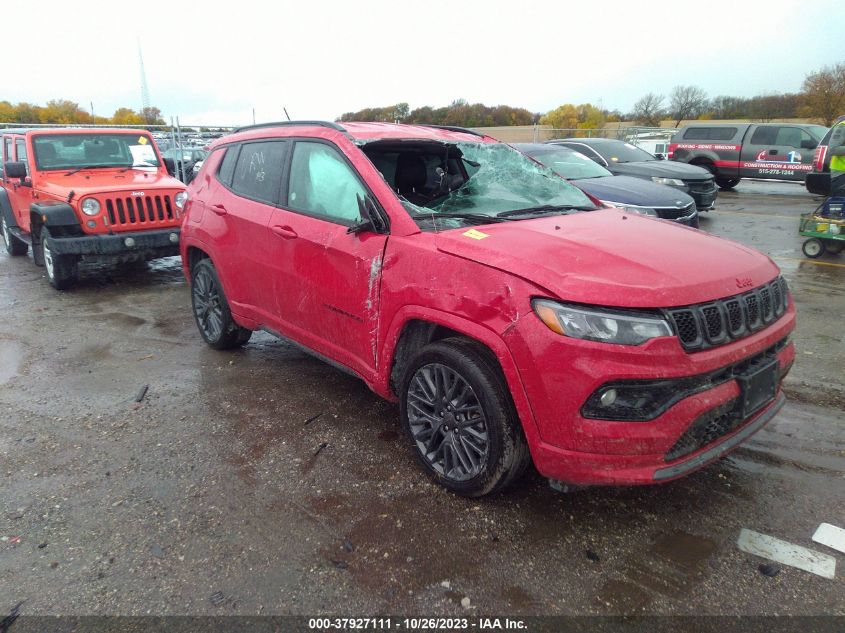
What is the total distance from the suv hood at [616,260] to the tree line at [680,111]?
29.0 metres

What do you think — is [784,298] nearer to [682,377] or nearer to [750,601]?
[682,377]

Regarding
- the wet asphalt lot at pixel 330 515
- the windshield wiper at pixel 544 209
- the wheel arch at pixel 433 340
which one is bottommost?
the wet asphalt lot at pixel 330 515

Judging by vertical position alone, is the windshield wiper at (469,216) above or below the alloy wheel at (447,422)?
above

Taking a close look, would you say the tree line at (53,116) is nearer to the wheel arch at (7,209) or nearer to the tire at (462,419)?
the wheel arch at (7,209)

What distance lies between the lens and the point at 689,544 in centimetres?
261

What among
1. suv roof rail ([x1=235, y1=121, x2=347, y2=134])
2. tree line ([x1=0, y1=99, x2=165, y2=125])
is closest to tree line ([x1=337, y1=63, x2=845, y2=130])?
tree line ([x1=0, y1=99, x2=165, y2=125])

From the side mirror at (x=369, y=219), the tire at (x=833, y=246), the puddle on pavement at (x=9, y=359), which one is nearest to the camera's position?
the side mirror at (x=369, y=219)

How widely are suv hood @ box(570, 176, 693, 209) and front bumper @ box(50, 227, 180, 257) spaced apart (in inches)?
214

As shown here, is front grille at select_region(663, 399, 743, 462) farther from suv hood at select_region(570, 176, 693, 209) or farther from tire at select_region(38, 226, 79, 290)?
tire at select_region(38, 226, 79, 290)

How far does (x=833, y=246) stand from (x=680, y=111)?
151 ft

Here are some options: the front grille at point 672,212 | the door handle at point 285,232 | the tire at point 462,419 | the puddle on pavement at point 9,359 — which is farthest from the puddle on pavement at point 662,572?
the front grille at point 672,212

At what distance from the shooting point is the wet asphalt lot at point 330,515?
2.35 meters

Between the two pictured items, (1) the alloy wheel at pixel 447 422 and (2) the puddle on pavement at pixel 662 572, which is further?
(1) the alloy wheel at pixel 447 422

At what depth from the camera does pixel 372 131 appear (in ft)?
12.4
